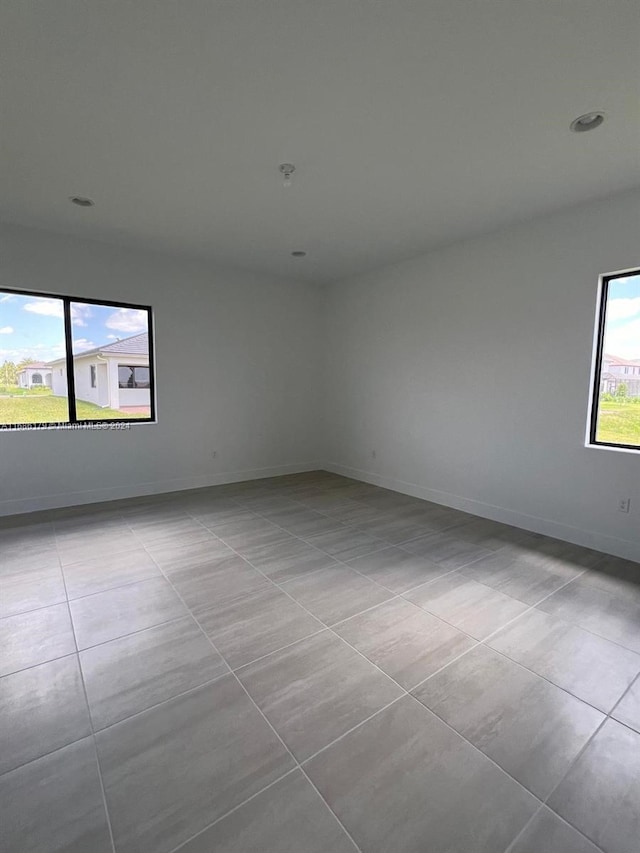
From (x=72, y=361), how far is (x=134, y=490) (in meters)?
1.56

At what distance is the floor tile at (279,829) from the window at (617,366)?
3.23 m

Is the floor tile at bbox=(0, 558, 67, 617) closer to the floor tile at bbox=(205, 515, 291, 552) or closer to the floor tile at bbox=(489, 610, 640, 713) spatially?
the floor tile at bbox=(205, 515, 291, 552)

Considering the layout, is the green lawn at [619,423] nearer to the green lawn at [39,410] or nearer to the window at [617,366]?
the window at [617,366]

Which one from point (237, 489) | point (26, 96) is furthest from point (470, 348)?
point (26, 96)

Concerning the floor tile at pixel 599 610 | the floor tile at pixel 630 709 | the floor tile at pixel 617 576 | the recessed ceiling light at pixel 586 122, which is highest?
the recessed ceiling light at pixel 586 122

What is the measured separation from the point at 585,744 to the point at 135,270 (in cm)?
515

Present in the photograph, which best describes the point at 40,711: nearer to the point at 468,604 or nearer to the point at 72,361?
the point at 468,604

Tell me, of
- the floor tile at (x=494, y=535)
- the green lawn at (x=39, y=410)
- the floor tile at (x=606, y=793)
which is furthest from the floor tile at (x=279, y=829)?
the green lawn at (x=39, y=410)

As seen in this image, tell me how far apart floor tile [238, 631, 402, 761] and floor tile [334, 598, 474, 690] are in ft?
0.27

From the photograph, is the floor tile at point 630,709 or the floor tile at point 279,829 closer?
the floor tile at point 279,829

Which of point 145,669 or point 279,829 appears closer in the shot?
point 279,829

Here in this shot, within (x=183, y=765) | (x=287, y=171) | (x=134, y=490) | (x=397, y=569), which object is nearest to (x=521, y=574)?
(x=397, y=569)

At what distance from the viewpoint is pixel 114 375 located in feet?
14.8

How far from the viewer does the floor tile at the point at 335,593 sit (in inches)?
93.1
